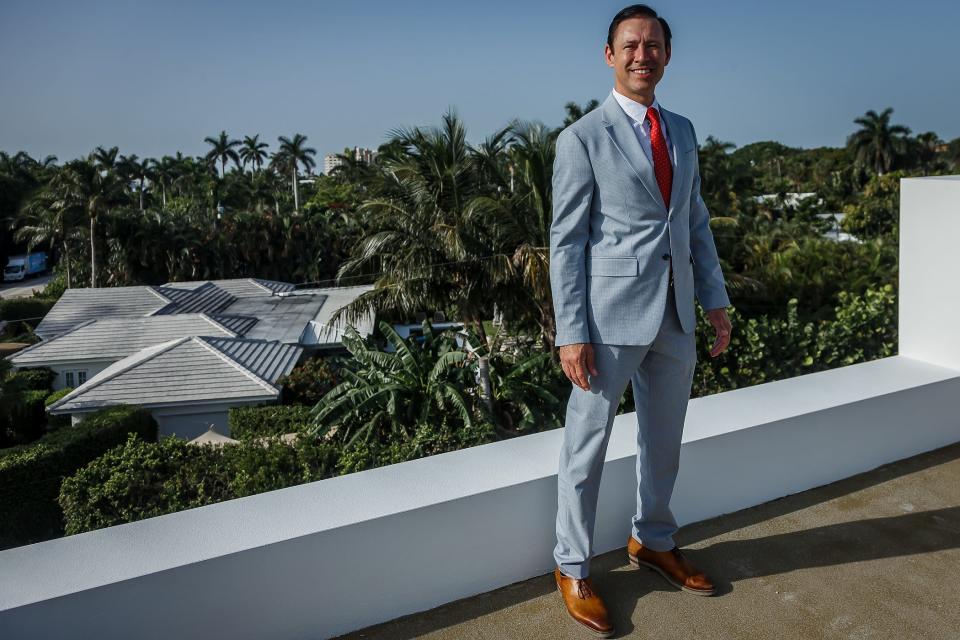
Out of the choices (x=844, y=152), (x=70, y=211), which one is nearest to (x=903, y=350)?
(x=70, y=211)

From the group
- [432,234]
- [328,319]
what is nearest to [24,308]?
[328,319]

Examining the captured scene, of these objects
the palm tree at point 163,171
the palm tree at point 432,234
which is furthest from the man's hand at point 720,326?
the palm tree at point 163,171

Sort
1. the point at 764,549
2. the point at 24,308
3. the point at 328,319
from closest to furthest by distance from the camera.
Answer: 1. the point at 764,549
2. the point at 328,319
3. the point at 24,308

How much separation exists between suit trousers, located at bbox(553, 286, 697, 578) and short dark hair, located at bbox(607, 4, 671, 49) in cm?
57

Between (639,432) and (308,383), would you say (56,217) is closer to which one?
(308,383)

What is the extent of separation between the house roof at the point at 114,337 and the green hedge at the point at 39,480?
277 inches

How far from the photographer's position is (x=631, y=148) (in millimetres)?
1723

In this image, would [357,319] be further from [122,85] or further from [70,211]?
[122,85]

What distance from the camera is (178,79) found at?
275 feet

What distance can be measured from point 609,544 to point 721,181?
26.3 metres

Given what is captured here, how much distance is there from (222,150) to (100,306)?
39.4 m

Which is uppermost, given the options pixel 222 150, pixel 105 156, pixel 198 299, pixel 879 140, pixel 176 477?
pixel 222 150

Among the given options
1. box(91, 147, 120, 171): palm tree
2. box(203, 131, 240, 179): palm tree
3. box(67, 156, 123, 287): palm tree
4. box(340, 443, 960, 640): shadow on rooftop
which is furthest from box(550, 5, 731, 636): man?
box(203, 131, 240, 179): palm tree

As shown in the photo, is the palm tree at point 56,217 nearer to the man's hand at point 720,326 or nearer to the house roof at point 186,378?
the house roof at point 186,378
